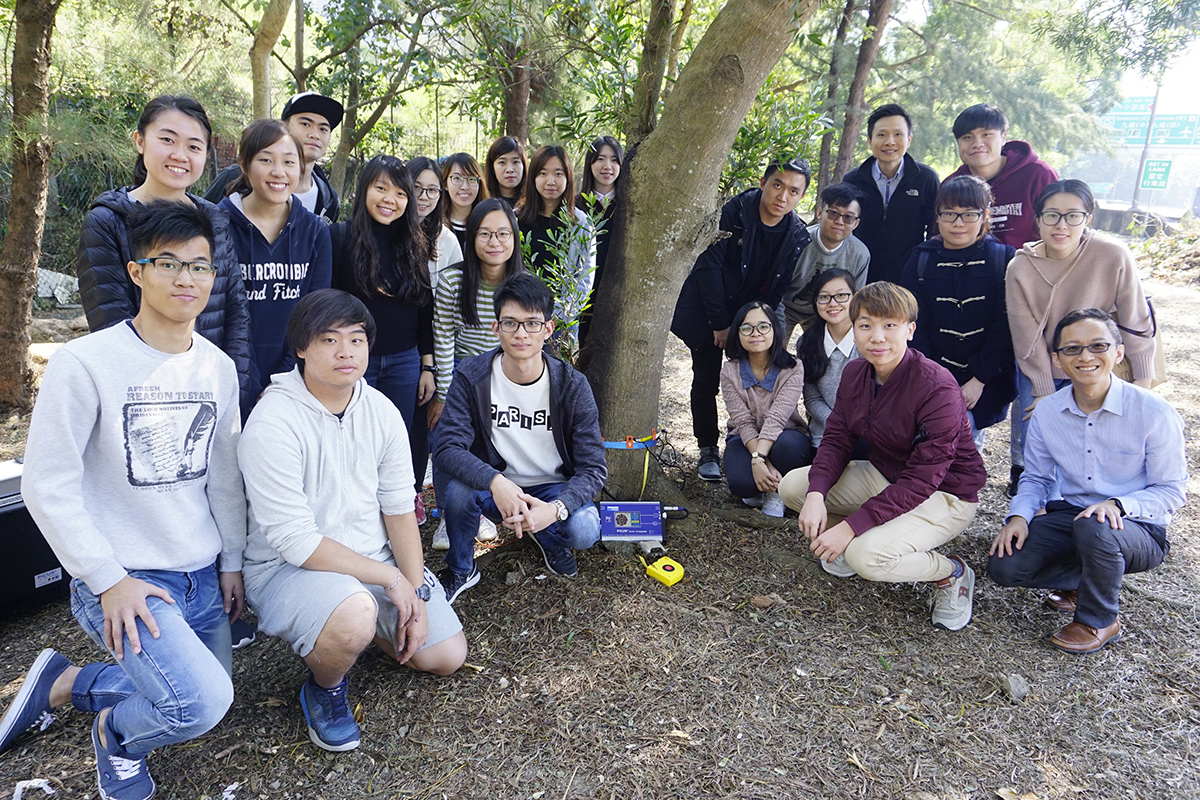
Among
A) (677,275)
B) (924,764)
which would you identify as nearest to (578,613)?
(924,764)

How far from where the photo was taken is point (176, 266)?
1921 millimetres

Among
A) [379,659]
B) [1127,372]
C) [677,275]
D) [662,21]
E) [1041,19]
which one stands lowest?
[379,659]

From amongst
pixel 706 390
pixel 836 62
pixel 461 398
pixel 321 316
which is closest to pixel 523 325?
pixel 461 398

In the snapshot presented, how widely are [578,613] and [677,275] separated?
59.9 inches

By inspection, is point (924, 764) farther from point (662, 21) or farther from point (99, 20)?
point (99, 20)

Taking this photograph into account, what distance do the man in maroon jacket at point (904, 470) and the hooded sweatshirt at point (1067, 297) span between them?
808 millimetres

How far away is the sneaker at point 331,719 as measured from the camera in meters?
2.05

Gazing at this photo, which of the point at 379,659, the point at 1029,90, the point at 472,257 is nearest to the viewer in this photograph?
the point at 379,659

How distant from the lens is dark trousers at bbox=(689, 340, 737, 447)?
158 inches

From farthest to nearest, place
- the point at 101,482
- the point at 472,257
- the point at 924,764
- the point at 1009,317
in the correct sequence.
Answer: the point at 1009,317, the point at 472,257, the point at 924,764, the point at 101,482

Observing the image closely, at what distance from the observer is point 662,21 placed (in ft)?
10.6

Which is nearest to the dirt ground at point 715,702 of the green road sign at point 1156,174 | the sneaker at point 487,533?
the sneaker at point 487,533

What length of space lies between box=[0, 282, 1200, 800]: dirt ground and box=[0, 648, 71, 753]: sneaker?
53 millimetres

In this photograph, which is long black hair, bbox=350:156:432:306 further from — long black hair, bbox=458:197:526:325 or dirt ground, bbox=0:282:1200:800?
dirt ground, bbox=0:282:1200:800
